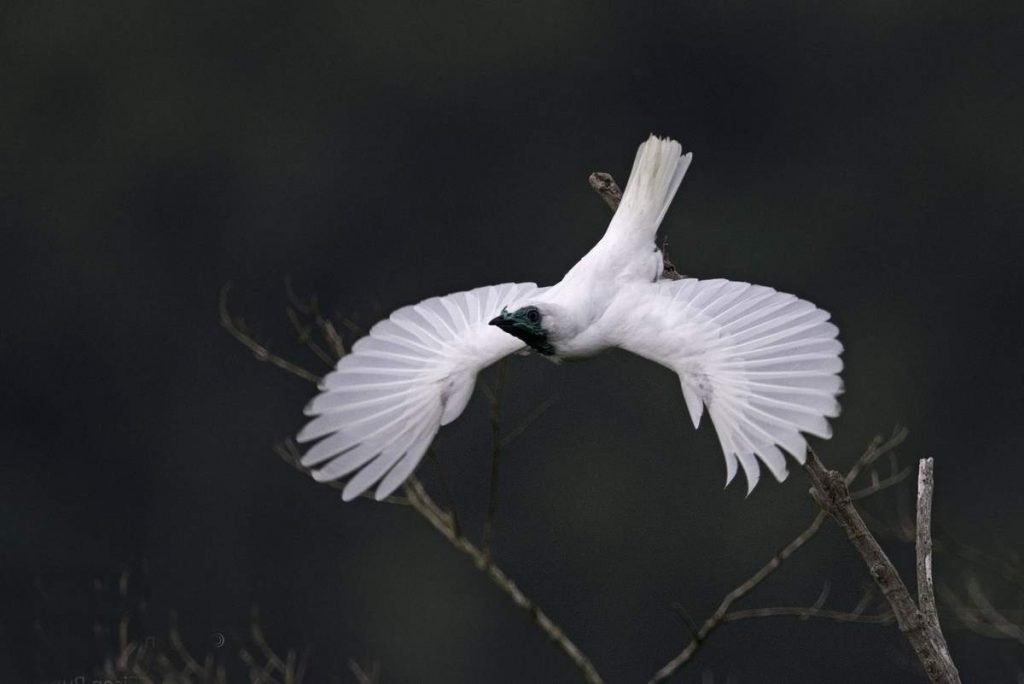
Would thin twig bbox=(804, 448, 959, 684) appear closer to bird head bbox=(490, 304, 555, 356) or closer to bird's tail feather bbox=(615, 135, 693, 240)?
bird head bbox=(490, 304, 555, 356)

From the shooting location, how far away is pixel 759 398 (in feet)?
8.60

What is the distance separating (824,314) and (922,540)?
36 cm

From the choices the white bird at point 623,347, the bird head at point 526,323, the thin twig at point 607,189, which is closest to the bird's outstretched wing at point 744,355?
the white bird at point 623,347

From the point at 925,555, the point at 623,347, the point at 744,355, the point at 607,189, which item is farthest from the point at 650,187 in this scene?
the point at 925,555

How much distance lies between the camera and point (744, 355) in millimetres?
2730

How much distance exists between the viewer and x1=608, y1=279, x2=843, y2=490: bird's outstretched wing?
2.52 meters

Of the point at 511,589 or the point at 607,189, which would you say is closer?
the point at 511,589

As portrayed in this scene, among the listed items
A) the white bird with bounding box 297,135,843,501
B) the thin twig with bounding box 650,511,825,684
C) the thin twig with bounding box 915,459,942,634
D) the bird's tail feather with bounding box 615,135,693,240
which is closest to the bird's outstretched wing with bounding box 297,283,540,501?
the white bird with bounding box 297,135,843,501

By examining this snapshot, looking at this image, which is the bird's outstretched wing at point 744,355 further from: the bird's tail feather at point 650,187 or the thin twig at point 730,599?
the thin twig at point 730,599

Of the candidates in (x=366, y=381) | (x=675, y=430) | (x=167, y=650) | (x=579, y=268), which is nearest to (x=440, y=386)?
(x=366, y=381)

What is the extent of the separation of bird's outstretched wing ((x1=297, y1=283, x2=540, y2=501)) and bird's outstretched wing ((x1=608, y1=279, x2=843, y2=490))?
24cm

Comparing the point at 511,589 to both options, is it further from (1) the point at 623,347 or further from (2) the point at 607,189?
(2) the point at 607,189

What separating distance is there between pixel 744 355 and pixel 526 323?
35 cm

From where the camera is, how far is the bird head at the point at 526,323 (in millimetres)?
2832
